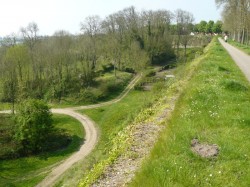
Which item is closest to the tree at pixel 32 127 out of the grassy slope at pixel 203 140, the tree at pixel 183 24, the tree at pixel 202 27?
Answer: the grassy slope at pixel 203 140

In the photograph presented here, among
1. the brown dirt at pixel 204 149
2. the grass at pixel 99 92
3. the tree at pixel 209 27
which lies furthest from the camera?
the tree at pixel 209 27

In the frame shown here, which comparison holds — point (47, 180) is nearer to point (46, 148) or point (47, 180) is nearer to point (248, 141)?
point (46, 148)

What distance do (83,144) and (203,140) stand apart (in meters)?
33.0

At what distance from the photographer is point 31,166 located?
1372 inches

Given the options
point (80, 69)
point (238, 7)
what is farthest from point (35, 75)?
point (238, 7)

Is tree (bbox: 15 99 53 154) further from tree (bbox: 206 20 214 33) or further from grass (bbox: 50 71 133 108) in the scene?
tree (bbox: 206 20 214 33)

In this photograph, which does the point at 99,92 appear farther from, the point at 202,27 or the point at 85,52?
the point at 202,27

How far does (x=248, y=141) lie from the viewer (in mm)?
8250

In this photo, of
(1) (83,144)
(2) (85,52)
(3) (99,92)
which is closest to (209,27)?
(2) (85,52)

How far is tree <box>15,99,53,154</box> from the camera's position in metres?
A: 39.2

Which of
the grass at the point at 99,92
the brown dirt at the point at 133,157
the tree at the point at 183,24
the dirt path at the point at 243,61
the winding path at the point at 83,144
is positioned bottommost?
the winding path at the point at 83,144

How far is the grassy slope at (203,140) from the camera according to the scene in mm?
6785

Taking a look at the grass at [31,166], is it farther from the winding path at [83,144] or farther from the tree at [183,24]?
the tree at [183,24]

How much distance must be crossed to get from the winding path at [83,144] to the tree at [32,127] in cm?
580
